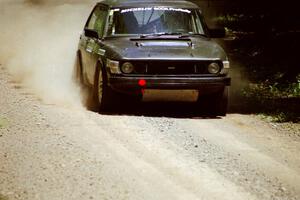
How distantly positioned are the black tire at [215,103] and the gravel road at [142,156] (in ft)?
0.59

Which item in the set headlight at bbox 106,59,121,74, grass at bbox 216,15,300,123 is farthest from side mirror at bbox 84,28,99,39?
grass at bbox 216,15,300,123

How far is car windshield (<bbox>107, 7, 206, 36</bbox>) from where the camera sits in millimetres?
9859

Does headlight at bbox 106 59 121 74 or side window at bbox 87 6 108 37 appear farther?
side window at bbox 87 6 108 37

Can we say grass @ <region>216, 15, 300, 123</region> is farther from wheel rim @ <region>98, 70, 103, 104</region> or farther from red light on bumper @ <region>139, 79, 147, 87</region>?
wheel rim @ <region>98, 70, 103, 104</region>

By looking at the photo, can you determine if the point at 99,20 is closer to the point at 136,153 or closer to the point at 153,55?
the point at 153,55

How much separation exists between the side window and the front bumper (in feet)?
4.30

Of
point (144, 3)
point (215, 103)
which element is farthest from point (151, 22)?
point (215, 103)

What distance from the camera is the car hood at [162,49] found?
355 inches

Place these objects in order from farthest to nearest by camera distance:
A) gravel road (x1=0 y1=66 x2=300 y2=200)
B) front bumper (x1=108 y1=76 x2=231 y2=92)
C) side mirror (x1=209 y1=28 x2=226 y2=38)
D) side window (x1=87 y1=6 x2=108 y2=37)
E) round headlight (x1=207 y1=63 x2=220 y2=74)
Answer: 1. side mirror (x1=209 y1=28 x2=226 y2=38)
2. side window (x1=87 y1=6 x2=108 y2=37)
3. round headlight (x1=207 y1=63 x2=220 y2=74)
4. front bumper (x1=108 y1=76 x2=231 y2=92)
5. gravel road (x1=0 y1=66 x2=300 y2=200)

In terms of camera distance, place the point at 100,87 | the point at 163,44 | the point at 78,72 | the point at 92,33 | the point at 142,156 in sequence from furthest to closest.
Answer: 1. the point at 78,72
2. the point at 92,33
3. the point at 100,87
4. the point at 163,44
5. the point at 142,156

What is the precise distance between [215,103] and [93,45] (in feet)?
7.15

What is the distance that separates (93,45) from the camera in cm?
1006

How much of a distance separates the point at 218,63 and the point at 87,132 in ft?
7.70

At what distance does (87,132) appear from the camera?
26.2 ft
